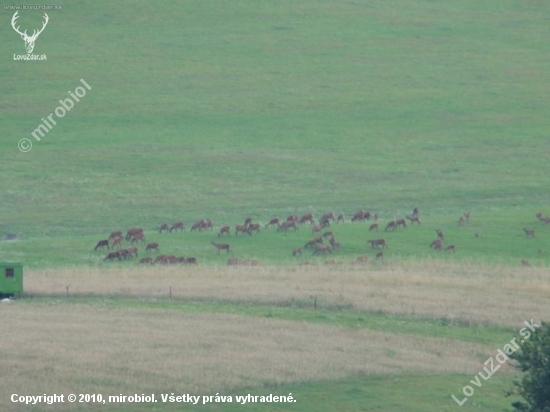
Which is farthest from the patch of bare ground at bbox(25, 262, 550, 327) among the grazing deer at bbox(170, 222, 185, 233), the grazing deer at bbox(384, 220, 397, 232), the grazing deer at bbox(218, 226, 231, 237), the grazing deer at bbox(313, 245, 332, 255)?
the grazing deer at bbox(170, 222, 185, 233)

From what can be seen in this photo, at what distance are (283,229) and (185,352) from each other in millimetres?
20314

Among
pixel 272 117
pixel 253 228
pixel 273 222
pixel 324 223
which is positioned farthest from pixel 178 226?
pixel 272 117

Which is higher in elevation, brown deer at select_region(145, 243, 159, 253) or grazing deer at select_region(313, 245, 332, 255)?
brown deer at select_region(145, 243, 159, 253)

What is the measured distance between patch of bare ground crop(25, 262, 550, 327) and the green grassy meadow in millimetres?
1299

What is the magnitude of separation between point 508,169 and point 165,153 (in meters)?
18.5

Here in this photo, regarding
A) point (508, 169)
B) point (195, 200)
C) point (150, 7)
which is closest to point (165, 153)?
point (195, 200)

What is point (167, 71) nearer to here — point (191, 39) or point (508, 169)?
point (191, 39)

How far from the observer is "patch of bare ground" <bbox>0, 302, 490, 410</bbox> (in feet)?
70.9

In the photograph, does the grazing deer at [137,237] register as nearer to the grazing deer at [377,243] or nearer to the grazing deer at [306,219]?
A: the grazing deer at [306,219]

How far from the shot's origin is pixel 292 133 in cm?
6750

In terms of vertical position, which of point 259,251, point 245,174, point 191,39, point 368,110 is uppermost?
point 191,39

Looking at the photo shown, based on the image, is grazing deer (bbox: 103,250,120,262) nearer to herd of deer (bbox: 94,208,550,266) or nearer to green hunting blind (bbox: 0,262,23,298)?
herd of deer (bbox: 94,208,550,266)

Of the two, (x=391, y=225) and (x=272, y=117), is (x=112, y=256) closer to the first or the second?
(x=391, y=225)

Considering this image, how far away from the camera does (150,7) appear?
9138 cm
